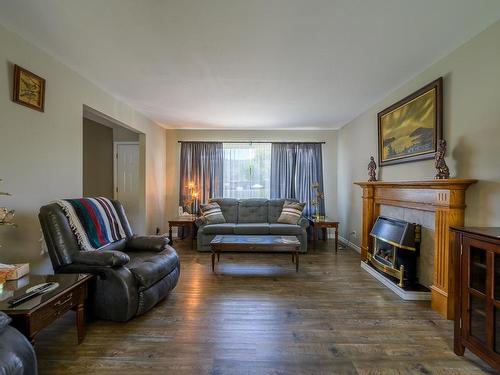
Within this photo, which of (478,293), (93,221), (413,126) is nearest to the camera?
(478,293)

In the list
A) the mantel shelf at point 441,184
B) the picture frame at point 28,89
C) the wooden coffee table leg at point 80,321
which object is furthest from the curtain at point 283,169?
the wooden coffee table leg at point 80,321

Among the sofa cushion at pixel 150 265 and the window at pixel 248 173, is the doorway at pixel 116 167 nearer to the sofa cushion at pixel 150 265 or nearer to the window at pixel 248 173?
the window at pixel 248 173

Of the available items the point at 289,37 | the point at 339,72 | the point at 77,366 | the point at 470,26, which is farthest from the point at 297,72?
the point at 77,366

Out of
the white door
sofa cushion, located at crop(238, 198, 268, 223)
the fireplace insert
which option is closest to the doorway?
the white door

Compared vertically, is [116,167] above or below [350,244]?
above

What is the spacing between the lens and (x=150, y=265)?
2447 millimetres

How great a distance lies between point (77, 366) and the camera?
1715 millimetres

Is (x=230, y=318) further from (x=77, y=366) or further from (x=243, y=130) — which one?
(x=243, y=130)

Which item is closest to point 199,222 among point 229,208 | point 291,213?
point 229,208

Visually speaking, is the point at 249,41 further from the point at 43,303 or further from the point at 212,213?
the point at 212,213

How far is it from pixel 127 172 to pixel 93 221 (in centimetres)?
297

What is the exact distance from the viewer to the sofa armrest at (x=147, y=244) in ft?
9.57

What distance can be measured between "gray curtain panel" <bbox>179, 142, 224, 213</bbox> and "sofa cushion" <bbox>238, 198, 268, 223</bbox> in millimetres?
855

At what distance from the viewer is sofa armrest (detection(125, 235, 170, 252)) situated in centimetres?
292
